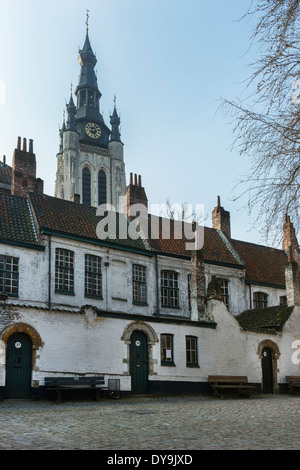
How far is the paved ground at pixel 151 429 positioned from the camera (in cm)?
870

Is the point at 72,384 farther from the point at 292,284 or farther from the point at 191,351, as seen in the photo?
the point at 292,284

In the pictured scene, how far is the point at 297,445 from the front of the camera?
28.1ft

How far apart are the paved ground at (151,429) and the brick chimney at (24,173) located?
14.1 meters

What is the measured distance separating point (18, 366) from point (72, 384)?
197 cm

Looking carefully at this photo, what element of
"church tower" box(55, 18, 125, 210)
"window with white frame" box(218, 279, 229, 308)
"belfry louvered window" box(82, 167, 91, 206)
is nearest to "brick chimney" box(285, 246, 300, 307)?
"window with white frame" box(218, 279, 229, 308)

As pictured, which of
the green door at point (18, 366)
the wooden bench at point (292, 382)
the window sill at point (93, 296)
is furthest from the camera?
the wooden bench at point (292, 382)

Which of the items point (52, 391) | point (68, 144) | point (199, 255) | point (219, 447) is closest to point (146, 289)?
point (199, 255)

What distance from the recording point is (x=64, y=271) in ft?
79.5

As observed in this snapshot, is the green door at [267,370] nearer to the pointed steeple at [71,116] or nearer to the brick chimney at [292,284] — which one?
the brick chimney at [292,284]

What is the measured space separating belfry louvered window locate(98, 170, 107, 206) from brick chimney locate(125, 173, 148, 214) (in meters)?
39.0

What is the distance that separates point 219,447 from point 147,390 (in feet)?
43.1

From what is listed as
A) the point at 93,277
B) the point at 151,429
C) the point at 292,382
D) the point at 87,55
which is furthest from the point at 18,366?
the point at 87,55

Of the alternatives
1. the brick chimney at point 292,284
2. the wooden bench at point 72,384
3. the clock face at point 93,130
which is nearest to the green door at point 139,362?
the wooden bench at point 72,384
